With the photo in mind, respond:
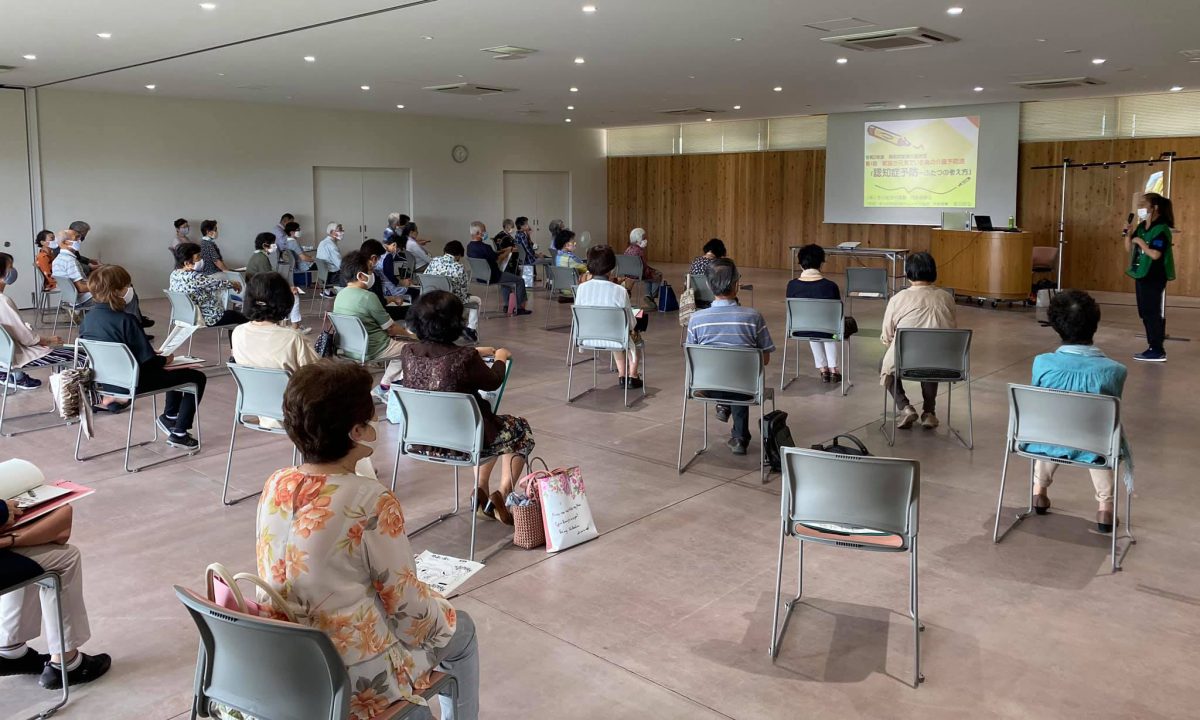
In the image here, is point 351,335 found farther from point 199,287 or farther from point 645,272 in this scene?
point 645,272

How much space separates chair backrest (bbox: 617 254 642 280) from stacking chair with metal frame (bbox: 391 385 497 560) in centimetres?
787

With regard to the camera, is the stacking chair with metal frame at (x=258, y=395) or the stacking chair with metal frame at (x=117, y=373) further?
the stacking chair with metal frame at (x=117, y=373)

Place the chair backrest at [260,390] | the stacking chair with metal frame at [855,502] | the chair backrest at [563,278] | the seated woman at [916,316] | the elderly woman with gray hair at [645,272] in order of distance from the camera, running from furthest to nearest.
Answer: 1. the elderly woman with gray hair at [645,272]
2. the chair backrest at [563,278]
3. the seated woman at [916,316]
4. the chair backrest at [260,390]
5. the stacking chair with metal frame at [855,502]

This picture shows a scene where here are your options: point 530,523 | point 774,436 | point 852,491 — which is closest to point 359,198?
point 774,436

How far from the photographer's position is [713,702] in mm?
3037

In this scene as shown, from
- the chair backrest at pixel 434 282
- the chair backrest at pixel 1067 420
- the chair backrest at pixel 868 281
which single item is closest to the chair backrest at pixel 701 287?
the chair backrest at pixel 868 281

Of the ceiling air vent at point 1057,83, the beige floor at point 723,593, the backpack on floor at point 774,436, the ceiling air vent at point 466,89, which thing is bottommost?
the beige floor at point 723,593

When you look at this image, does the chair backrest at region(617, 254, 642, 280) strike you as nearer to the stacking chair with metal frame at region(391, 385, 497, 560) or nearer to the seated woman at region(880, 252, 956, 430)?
the seated woman at region(880, 252, 956, 430)

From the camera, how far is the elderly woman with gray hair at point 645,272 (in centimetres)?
1219

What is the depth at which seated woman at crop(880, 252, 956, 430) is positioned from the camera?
635 cm

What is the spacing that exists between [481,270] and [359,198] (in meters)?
6.41

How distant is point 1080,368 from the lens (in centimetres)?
436

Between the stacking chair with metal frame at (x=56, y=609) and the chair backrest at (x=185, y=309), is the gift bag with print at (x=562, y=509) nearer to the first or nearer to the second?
the stacking chair with metal frame at (x=56, y=609)

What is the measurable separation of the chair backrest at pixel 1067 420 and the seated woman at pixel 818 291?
329cm
